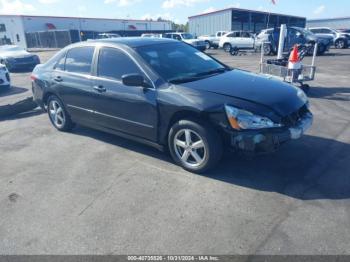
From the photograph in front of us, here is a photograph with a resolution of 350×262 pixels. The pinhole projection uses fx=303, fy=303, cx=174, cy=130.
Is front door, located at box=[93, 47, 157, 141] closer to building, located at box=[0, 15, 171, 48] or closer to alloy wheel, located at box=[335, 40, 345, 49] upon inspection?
alloy wheel, located at box=[335, 40, 345, 49]

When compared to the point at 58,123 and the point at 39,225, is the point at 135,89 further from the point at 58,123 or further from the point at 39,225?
the point at 58,123

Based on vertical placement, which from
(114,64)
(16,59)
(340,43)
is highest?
(114,64)

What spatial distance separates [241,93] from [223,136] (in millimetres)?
584

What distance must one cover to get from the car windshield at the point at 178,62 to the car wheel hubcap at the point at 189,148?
2.46 feet

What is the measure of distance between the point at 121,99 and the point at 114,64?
59 cm

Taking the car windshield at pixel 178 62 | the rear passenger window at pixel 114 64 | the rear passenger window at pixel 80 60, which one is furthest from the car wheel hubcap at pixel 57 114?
→ the car windshield at pixel 178 62

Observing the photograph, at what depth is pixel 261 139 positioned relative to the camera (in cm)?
352

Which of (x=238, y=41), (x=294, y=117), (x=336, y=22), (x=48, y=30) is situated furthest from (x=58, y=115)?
(x=336, y=22)

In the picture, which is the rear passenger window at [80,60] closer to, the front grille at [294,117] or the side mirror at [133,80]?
the side mirror at [133,80]

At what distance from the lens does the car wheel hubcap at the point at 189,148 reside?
3.89 meters

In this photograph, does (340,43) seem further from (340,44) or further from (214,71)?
(214,71)

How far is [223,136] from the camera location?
3.70 metres

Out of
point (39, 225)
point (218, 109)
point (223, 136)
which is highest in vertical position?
point (218, 109)

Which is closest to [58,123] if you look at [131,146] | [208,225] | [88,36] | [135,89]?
[131,146]
